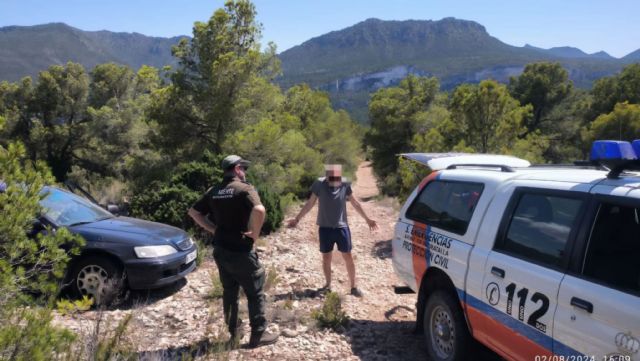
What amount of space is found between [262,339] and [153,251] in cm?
207

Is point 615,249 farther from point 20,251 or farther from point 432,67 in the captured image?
point 432,67

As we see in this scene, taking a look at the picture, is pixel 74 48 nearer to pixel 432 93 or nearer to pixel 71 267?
pixel 432 93

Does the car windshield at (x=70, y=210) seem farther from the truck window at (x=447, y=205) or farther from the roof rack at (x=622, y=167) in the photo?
the roof rack at (x=622, y=167)

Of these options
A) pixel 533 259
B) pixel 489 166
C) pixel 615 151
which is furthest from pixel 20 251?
pixel 489 166

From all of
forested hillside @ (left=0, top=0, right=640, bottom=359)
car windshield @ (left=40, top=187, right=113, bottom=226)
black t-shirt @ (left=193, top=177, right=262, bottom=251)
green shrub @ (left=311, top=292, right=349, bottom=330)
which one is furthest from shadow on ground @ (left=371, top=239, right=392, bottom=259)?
black t-shirt @ (left=193, top=177, right=262, bottom=251)

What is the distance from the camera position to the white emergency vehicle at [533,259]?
2502mm

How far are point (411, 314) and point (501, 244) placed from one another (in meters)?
2.60

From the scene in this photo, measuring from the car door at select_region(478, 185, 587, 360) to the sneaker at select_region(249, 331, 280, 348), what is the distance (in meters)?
2.15

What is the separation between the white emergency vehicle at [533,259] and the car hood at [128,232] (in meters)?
3.38

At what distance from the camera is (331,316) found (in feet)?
16.5

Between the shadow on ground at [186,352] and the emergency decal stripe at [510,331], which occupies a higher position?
the emergency decal stripe at [510,331]

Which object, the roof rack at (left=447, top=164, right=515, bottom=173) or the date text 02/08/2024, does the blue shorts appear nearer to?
the roof rack at (left=447, top=164, right=515, bottom=173)

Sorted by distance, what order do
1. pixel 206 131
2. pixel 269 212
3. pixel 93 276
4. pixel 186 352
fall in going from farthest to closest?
pixel 206 131, pixel 269 212, pixel 93 276, pixel 186 352

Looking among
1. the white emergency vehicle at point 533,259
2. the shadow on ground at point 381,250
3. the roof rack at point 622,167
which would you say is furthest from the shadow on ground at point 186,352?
the shadow on ground at point 381,250
